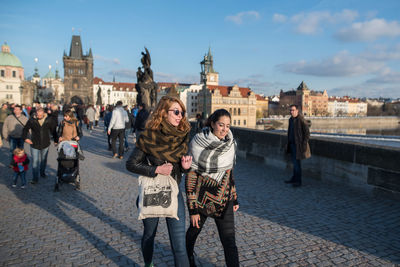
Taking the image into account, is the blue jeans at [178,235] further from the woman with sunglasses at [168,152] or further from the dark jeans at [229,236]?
the dark jeans at [229,236]

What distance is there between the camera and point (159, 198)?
241 centimetres

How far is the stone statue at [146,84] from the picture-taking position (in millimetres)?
18922

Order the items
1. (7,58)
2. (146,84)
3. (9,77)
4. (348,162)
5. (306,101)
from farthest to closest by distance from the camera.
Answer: (306,101) < (7,58) < (9,77) < (146,84) < (348,162)

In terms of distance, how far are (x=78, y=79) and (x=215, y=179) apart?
97.2 metres

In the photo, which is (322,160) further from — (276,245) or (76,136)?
(76,136)

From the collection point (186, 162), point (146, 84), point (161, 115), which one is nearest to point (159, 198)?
point (186, 162)

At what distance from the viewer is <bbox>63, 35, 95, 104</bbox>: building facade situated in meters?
90.1

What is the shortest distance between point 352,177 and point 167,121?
4.81 metres

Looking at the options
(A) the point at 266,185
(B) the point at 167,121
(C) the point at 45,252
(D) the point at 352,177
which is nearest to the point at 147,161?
(B) the point at 167,121

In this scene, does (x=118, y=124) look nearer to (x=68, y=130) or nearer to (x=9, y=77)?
(x=68, y=130)

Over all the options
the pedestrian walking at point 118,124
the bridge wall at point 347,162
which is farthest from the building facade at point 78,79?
the bridge wall at point 347,162

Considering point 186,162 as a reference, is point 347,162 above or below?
below

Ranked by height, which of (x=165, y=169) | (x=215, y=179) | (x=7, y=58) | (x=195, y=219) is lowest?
(x=195, y=219)

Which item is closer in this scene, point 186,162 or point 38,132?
point 186,162
